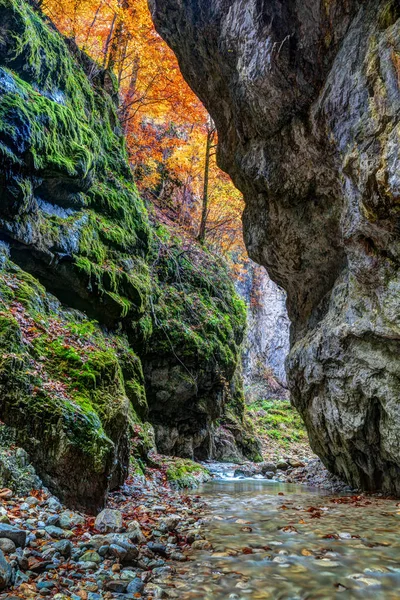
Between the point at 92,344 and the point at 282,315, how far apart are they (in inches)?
1135

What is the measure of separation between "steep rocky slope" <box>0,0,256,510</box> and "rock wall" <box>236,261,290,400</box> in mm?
16367

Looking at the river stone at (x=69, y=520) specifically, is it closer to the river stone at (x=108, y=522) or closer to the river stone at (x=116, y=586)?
the river stone at (x=108, y=522)

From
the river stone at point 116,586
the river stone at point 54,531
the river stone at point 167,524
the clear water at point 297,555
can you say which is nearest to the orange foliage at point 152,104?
the river stone at point 54,531

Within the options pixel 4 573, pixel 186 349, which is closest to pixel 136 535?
pixel 4 573

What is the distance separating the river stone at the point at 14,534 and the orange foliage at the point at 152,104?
48.4ft

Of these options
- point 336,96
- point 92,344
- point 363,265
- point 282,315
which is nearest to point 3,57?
point 92,344

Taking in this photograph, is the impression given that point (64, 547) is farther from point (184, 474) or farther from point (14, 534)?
point (184, 474)

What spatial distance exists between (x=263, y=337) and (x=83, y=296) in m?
26.5

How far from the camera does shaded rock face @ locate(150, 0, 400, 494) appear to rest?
498 centimetres

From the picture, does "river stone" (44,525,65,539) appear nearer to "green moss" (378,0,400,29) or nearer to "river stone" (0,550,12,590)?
"river stone" (0,550,12,590)

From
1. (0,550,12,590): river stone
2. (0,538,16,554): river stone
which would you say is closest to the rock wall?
(0,538,16,554): river stone

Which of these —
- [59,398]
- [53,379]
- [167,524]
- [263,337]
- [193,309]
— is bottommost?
[167,524]

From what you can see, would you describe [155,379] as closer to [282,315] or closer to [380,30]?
[380,30]

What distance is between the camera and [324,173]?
7238 mm
